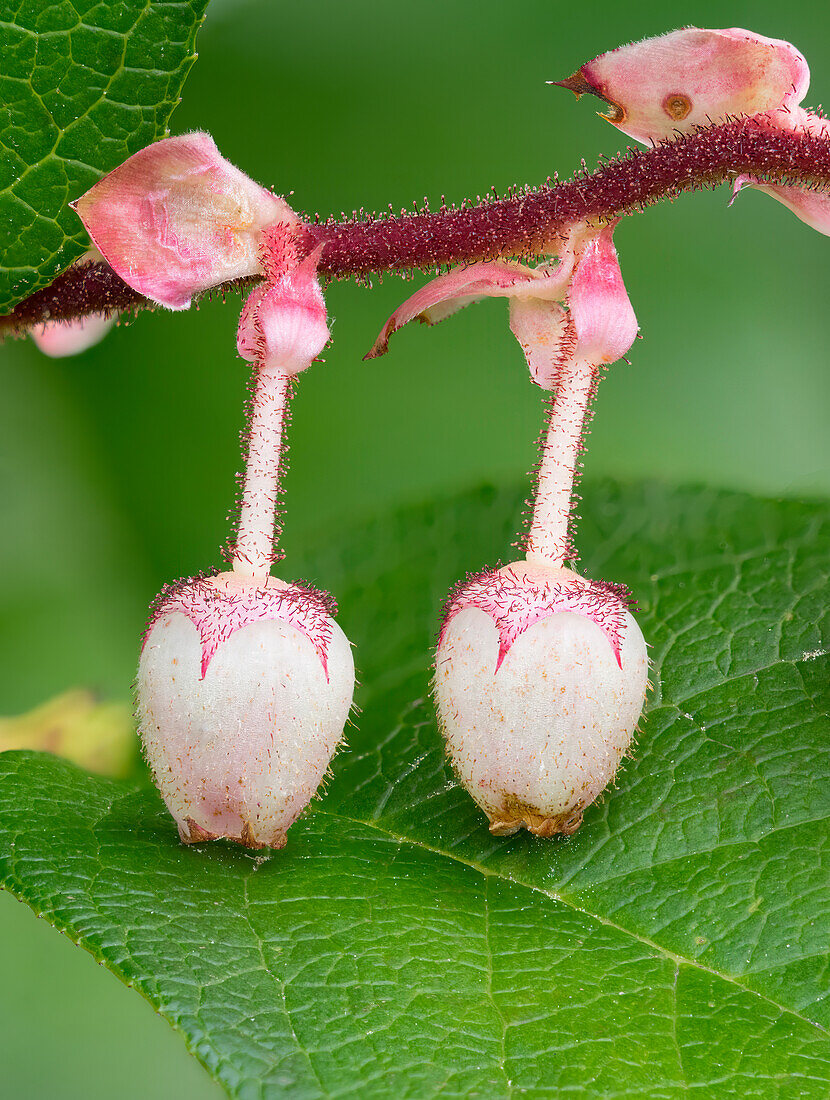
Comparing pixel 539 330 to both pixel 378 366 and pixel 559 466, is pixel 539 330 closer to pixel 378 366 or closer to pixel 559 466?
pixel 559 466

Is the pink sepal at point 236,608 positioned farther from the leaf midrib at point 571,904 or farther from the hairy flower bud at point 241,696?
the leaf midrib at point 571,904

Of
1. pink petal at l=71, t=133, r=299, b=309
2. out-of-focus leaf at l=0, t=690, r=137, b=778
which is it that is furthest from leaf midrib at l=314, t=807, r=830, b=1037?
pink petal at l=71, t=133, r=299, b=309

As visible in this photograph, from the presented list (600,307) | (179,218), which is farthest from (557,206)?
(179,218)

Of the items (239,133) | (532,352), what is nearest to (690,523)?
(532,352)

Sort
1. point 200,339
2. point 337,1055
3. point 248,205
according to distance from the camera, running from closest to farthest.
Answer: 1. point 337,1055
2. point 248,205
3. point 200,339

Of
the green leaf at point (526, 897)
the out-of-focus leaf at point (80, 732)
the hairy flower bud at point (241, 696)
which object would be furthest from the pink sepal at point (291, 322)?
the out-of-focus leaf at point (80, 732)

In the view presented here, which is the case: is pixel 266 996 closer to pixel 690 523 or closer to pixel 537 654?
pixel 537 654
